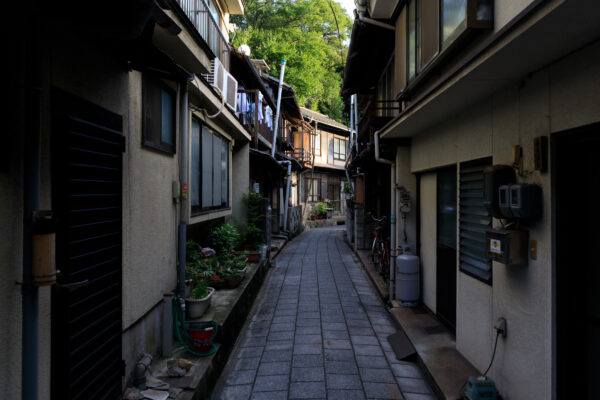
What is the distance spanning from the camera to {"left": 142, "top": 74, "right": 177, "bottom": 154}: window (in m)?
4.87

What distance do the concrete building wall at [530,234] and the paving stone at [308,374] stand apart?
7.02 ft

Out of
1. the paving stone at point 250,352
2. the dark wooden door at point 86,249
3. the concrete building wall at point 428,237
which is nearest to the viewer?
the dark wooden door at point 86,249

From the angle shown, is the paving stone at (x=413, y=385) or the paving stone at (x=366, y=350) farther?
the paving stone at (x=366, y=350)

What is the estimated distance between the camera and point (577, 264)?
344cm

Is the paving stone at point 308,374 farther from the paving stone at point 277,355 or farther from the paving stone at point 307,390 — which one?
the paving stone at point 277,355

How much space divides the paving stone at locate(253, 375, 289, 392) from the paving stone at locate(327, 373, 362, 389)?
601mm

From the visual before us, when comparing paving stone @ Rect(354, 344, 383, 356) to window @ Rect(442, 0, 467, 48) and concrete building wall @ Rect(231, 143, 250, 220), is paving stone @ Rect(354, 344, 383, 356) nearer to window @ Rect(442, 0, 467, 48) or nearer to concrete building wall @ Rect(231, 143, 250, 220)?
window @ Rect(442, 0, 467, 48)

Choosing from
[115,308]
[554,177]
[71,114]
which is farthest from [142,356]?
[554,177]

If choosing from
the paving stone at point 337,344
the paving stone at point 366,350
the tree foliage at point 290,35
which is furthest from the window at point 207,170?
the tree foliage at point 290,35

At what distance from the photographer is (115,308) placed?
3812 mm

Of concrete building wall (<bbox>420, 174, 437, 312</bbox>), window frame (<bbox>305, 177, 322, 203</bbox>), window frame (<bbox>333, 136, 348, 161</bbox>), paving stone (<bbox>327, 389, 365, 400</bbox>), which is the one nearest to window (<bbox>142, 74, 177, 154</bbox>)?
paving stone (<bbox>327, 389, 365, 400</bbox>)

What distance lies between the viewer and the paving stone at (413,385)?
16.6 feet

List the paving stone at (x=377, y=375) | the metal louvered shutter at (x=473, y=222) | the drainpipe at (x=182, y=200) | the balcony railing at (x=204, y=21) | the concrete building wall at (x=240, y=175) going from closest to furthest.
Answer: the metal louvered shutter at (x=473, y=222)
the paving stone at (x=377, y=375)
the drainpipe at (x=182, y=200)
the balcony railing at (x=204, y=21)
the concrete building wall at (x=240, y=175)

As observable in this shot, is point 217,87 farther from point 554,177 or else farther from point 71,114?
point 554,177
